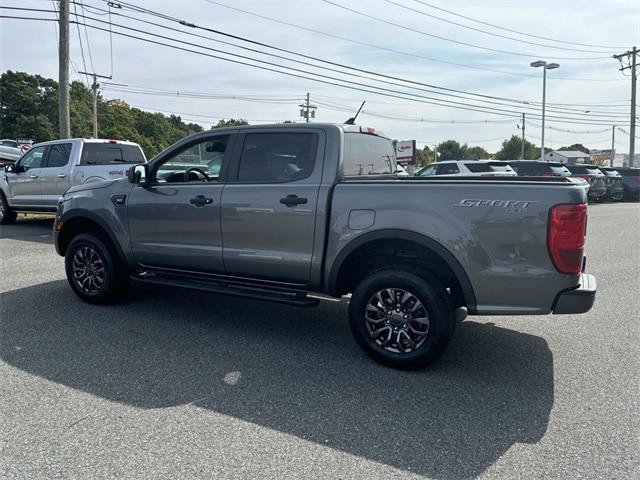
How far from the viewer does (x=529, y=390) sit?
3.72 m

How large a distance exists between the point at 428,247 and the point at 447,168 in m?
14.5

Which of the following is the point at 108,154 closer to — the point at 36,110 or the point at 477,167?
the point at 477,167

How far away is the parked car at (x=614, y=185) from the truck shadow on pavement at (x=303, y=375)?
22.5 meters

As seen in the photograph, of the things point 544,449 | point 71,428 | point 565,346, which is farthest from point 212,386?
point 565,346

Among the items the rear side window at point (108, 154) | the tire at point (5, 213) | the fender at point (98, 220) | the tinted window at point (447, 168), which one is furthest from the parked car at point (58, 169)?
the tinted window at point (447, 168)

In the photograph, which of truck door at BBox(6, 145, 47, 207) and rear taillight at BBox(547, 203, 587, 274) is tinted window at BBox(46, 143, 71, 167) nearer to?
truck door at BBox(6, 145, 47, 207)

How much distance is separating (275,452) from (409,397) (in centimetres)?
114

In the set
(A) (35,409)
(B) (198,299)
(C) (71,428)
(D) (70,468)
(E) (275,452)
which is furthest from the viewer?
(B) (198,299)

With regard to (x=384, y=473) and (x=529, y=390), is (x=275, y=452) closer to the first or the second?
(x=384, y=473)

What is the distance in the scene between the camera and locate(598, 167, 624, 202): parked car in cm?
2386

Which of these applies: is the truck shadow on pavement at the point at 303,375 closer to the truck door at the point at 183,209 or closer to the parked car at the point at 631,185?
the truck door at the point at 183,209

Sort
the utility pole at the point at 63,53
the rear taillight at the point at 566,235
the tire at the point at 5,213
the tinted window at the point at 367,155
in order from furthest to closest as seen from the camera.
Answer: the utility pole at the point at 63,53 < the tire at the point at 5,213 < the tinted window at the point at 367,155 < the rear taillight at the point at 566,235

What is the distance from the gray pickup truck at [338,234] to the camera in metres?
3.62

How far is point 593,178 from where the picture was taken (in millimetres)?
22469
